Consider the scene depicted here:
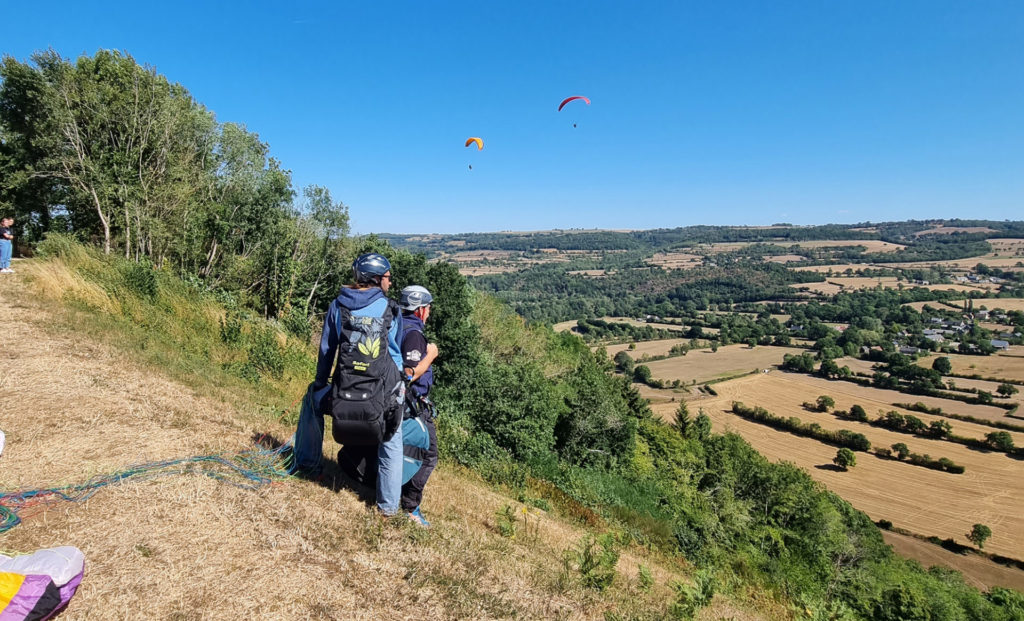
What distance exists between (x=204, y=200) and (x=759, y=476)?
2671 cm

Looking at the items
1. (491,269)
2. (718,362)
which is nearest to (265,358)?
(718,362)

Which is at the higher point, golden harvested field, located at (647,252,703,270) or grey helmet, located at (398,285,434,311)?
grey helmet, located at (398,285,434,311)

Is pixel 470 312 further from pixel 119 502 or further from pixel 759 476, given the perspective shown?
pixel 119 502

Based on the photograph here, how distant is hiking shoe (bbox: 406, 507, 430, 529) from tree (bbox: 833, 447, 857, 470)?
40704 millimetres

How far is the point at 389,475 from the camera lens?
3.88 metres

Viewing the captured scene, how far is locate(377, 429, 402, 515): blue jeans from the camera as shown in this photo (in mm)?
3783

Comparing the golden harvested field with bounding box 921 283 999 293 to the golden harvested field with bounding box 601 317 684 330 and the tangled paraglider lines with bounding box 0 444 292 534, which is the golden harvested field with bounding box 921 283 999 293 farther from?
the tangled paraglider lines with bounding box 0 444 292 534

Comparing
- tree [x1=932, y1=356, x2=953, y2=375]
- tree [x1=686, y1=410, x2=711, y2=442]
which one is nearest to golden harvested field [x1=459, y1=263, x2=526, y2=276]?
tree [x1=932, y1=356, x2=953, y2=375]

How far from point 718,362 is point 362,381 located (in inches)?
2712

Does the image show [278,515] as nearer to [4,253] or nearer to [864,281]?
[4,253]

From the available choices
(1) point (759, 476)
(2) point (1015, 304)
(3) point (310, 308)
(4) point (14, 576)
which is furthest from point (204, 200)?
(2) point (1015, 304)

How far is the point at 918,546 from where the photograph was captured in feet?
89.0

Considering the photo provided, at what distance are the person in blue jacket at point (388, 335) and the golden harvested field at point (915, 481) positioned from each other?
36056 mm

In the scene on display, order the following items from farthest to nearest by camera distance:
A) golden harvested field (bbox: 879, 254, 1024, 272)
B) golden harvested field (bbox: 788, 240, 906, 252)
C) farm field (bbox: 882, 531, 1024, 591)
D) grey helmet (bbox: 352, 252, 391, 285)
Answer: golden harvested field (bbox: 788, 240, 906, 252)
golden harvested field (bbox: 879, 254, 1024, 272)
farm field (bbox: 882, 531, 1024, 591)
grey helmet (bbox: 352, 252, 391, 285)
